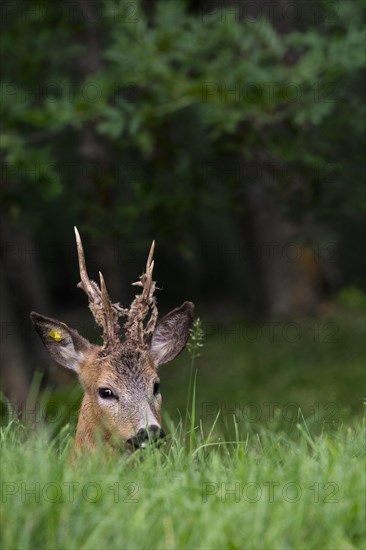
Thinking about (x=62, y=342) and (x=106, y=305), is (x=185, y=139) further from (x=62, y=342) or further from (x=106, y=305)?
(x=106, y=305)

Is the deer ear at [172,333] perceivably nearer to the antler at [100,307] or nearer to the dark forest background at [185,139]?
the antler at [100,307]

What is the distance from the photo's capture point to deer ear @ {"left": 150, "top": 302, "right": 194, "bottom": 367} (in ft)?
24.6

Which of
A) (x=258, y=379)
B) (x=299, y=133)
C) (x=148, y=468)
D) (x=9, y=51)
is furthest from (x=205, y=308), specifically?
(x=148, y=468)

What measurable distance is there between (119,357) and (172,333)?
1.88 ft

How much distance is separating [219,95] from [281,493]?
656 centimetres

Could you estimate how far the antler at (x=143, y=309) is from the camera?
6848mm

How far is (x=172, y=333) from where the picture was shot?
7.52 metres

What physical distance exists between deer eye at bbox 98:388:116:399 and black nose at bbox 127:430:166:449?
484 mm

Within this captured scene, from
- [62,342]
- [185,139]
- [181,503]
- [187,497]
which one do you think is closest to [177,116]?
[185,139]

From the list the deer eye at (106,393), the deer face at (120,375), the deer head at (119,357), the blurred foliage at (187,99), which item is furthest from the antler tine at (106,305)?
the blurred foliage at (187,99)

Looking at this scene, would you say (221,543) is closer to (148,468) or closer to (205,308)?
(148,468)

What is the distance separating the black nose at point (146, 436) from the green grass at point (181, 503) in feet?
2.85

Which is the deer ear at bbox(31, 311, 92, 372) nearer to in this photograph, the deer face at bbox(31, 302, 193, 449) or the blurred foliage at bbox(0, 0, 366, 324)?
the deer face at bbox(31, 302, 193, 449)

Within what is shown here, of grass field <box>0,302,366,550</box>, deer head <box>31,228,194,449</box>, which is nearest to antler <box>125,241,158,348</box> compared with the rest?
deer head <box>31,228,194,449</box>
